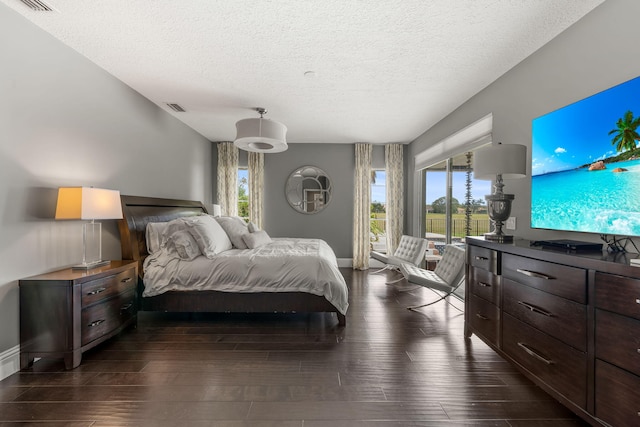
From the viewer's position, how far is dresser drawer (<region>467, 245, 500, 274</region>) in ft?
7.43

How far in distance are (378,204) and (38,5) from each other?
5.51 m

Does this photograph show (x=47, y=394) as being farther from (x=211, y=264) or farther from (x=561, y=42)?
(x=561, y=42)

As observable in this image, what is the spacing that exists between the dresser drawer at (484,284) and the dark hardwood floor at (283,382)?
20.0 inches

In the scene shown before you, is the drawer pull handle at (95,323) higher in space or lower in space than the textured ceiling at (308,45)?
lower

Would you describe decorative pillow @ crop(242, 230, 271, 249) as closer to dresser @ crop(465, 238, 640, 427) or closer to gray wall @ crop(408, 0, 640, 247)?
dresser @ crop(465, 238, 640, 427)

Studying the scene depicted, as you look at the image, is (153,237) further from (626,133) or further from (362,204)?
(626,133)

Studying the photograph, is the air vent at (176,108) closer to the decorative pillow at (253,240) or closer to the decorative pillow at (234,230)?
the decorative pillow at (234,230)

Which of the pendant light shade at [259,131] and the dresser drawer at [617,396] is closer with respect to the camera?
the dresser drawer at [617,396]

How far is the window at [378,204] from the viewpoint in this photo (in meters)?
6.25

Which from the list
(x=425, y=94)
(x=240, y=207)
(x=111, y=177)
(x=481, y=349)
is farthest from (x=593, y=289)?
(x=240, y=207)

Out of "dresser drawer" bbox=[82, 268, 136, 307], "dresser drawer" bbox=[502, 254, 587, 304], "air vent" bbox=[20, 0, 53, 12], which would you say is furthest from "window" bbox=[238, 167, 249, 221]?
"dresser drawer" bbox=[502, 254, 587, 304]

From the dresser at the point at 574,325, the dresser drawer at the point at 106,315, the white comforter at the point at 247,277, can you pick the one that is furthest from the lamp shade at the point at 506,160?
the dresser drawer at the point at 106,315

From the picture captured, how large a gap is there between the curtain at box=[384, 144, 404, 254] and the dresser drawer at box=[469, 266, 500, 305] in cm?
341

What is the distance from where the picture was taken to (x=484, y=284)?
7.91 ft
